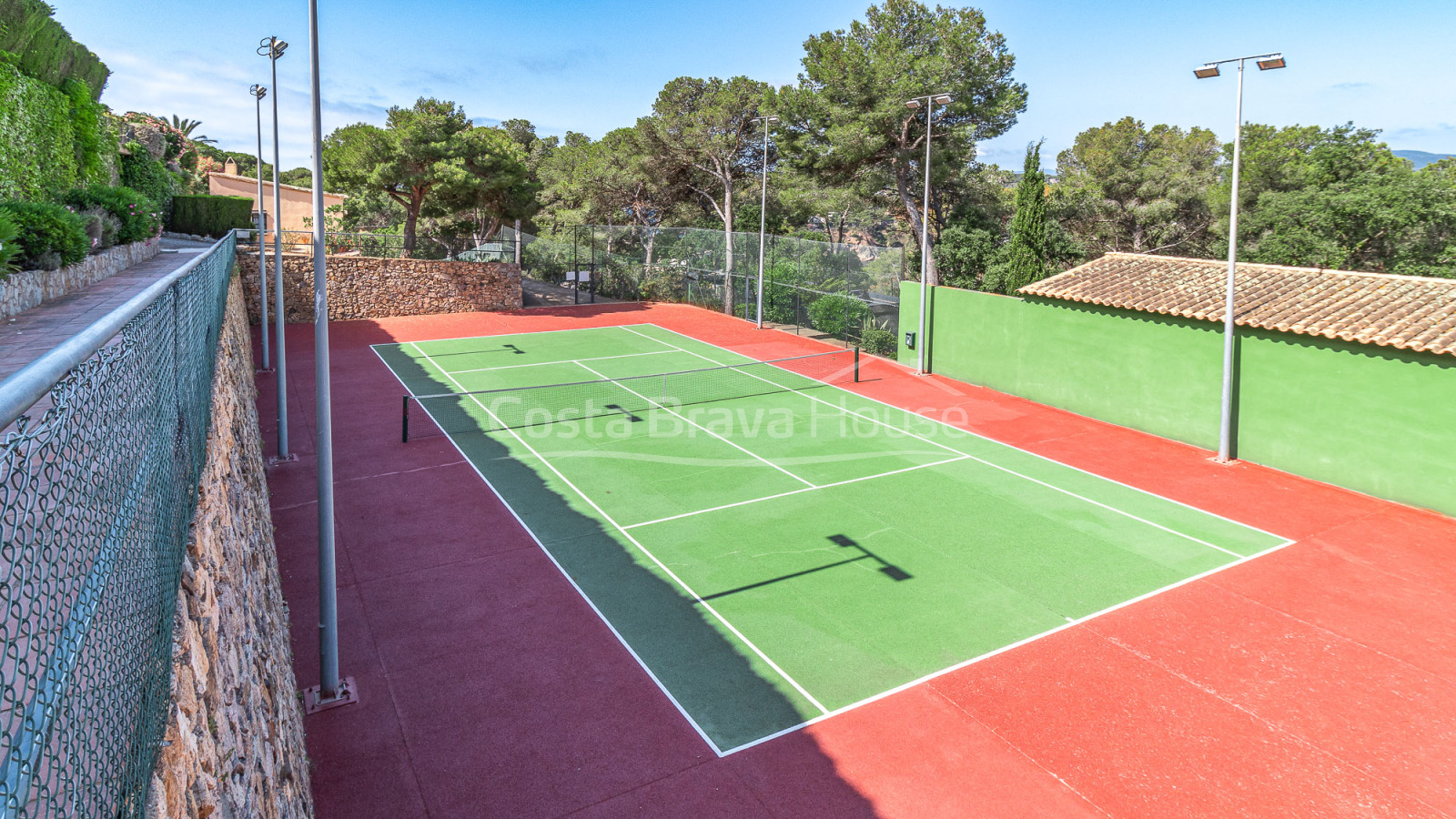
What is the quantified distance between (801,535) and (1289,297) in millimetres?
11820

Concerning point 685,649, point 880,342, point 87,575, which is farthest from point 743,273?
point 87,575

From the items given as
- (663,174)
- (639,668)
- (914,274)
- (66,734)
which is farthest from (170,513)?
(663,174)

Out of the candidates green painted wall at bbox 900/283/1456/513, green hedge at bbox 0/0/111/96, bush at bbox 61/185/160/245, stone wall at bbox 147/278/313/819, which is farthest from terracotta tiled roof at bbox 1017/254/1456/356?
green hedge at bbox 0/0/111/96

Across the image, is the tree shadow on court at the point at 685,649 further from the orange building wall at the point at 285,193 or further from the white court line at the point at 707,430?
the orange building wall at the point at 285,193

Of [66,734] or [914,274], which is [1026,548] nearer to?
[66,734]

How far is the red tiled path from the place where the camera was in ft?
24.3

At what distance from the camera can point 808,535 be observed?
506 inches

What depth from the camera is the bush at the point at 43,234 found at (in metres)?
10.6

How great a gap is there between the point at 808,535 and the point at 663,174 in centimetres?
3267

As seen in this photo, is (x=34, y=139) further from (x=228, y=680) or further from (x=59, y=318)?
(x=228, y=680)

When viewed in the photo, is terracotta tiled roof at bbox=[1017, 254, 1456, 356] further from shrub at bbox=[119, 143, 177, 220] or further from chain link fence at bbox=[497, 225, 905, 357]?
shrub at bbox=[119, 143, 177, 220]

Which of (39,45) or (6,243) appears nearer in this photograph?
(6,243)

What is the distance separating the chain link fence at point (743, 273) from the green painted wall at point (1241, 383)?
4719mm

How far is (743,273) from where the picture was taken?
35.1m
